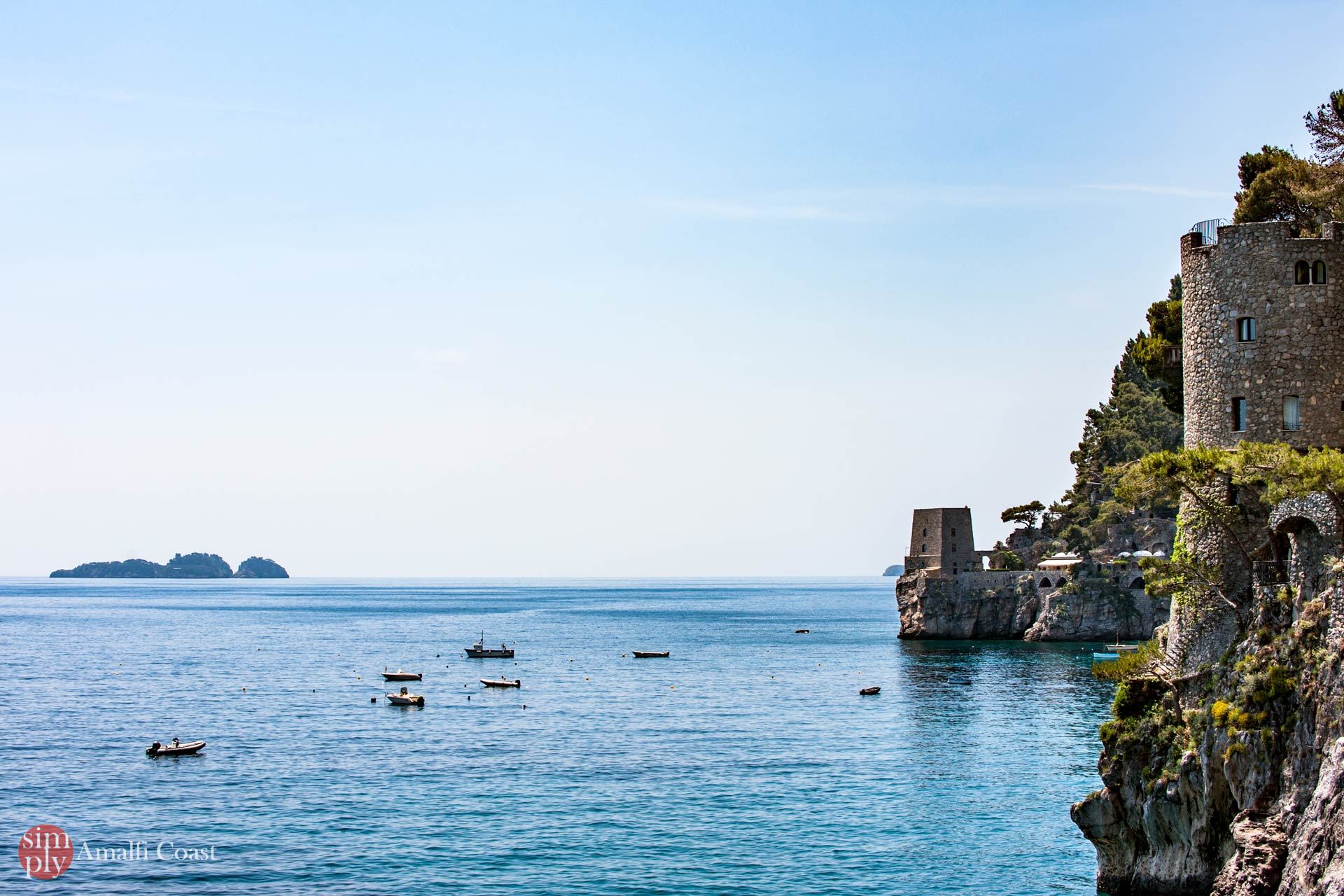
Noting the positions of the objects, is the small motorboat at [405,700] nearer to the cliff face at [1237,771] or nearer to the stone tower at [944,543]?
the cliff face at [1237,771]

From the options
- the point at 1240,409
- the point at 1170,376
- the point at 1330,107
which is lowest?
the point at 1240,409

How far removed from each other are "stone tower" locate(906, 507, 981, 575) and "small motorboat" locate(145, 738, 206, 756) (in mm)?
71567

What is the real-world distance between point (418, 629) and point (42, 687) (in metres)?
72.6

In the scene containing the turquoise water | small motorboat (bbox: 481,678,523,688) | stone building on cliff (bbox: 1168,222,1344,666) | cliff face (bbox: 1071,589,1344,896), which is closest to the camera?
cliff face (bbox: 1071,589,1344,896)

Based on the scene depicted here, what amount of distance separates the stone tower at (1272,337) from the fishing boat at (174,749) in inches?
1754

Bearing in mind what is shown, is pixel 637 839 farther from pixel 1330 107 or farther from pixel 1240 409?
pixel 1330 107

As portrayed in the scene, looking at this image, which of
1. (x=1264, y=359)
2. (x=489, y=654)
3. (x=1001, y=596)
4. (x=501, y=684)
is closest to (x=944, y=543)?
(x=1001, y=596)

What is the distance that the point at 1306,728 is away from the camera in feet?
74.6

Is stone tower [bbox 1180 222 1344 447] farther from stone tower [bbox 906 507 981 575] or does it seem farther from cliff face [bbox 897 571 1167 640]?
stone tower [bbox 906 507 981 575]

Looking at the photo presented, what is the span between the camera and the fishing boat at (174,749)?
53.3 meters

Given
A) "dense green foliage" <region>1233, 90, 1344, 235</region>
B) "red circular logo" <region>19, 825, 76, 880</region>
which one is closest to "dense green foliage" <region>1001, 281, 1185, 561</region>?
"dense green foliage" <region>1233, 90, 1344, 235</region>

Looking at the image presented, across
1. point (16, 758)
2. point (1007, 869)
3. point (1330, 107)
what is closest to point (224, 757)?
point (16, 758)

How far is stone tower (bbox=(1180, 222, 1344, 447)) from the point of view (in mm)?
27656

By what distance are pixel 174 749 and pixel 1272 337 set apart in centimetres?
4715
